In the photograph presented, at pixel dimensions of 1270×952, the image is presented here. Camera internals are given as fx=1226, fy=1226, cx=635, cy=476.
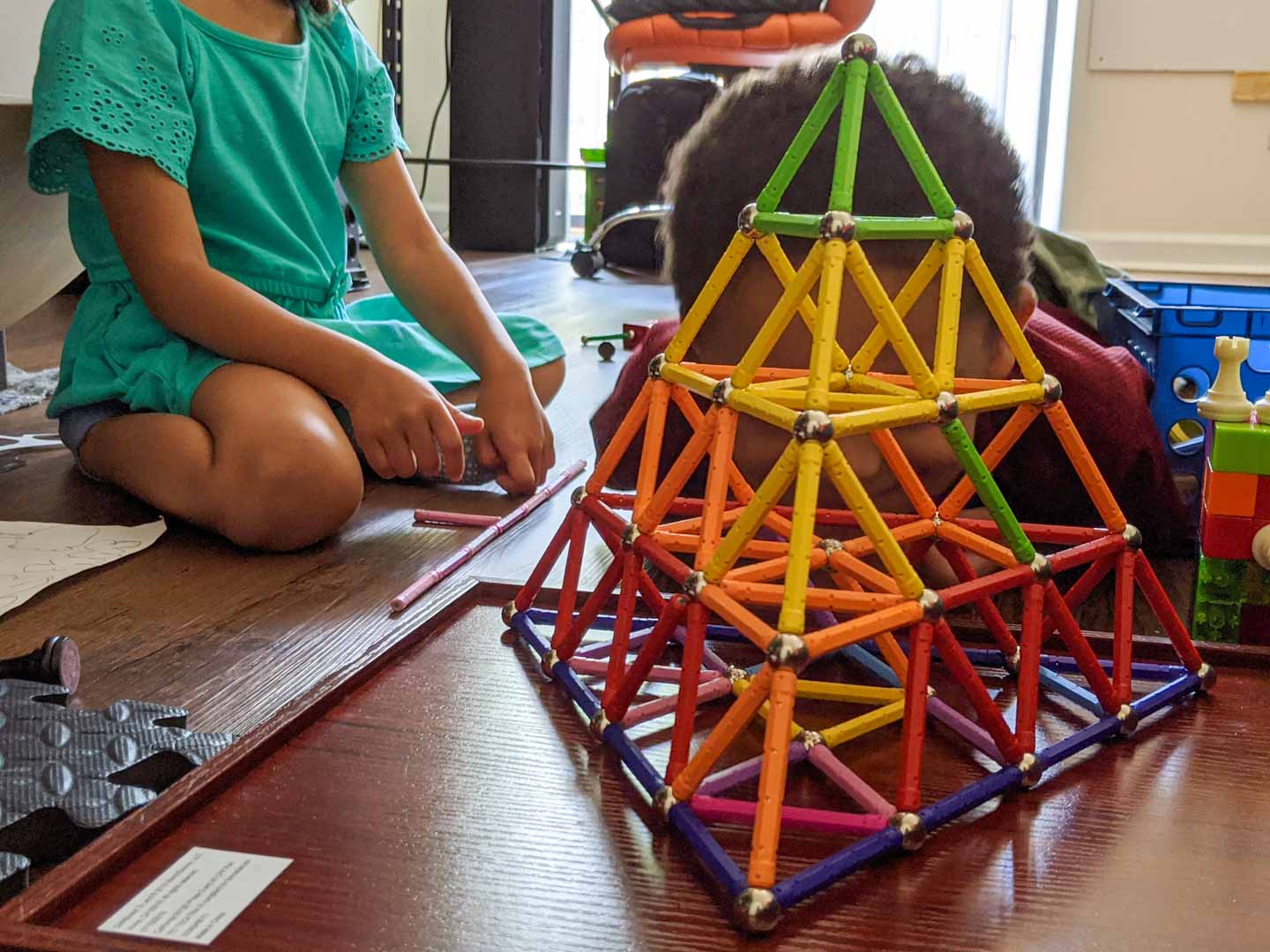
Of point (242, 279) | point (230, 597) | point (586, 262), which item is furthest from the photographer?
point (586, 262)

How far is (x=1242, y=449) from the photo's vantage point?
750 millimetres

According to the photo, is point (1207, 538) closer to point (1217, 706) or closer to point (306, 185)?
point (1217, 706)

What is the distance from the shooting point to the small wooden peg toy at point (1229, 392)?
0.77 meters

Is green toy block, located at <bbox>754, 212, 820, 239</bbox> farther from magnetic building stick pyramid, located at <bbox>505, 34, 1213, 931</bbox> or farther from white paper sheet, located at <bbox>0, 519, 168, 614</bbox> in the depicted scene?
white paper sheet, located at <bbox>0, 519, 168, 614</bbox>

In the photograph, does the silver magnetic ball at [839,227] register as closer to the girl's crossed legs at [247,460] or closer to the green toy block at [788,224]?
the green toy block at [788,224]

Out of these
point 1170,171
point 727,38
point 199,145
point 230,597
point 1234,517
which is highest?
point 727,38

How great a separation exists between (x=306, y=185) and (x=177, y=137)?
7.9 inches

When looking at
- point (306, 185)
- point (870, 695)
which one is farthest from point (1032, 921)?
point (306, 185)

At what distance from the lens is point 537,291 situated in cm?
297

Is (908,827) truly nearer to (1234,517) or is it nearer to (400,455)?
(1234,517)

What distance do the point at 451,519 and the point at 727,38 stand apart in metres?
2.01

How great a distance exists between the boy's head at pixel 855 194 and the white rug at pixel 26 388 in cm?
101

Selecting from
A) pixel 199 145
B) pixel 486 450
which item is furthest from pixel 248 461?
pixel 199 145

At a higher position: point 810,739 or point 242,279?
point 242,279
